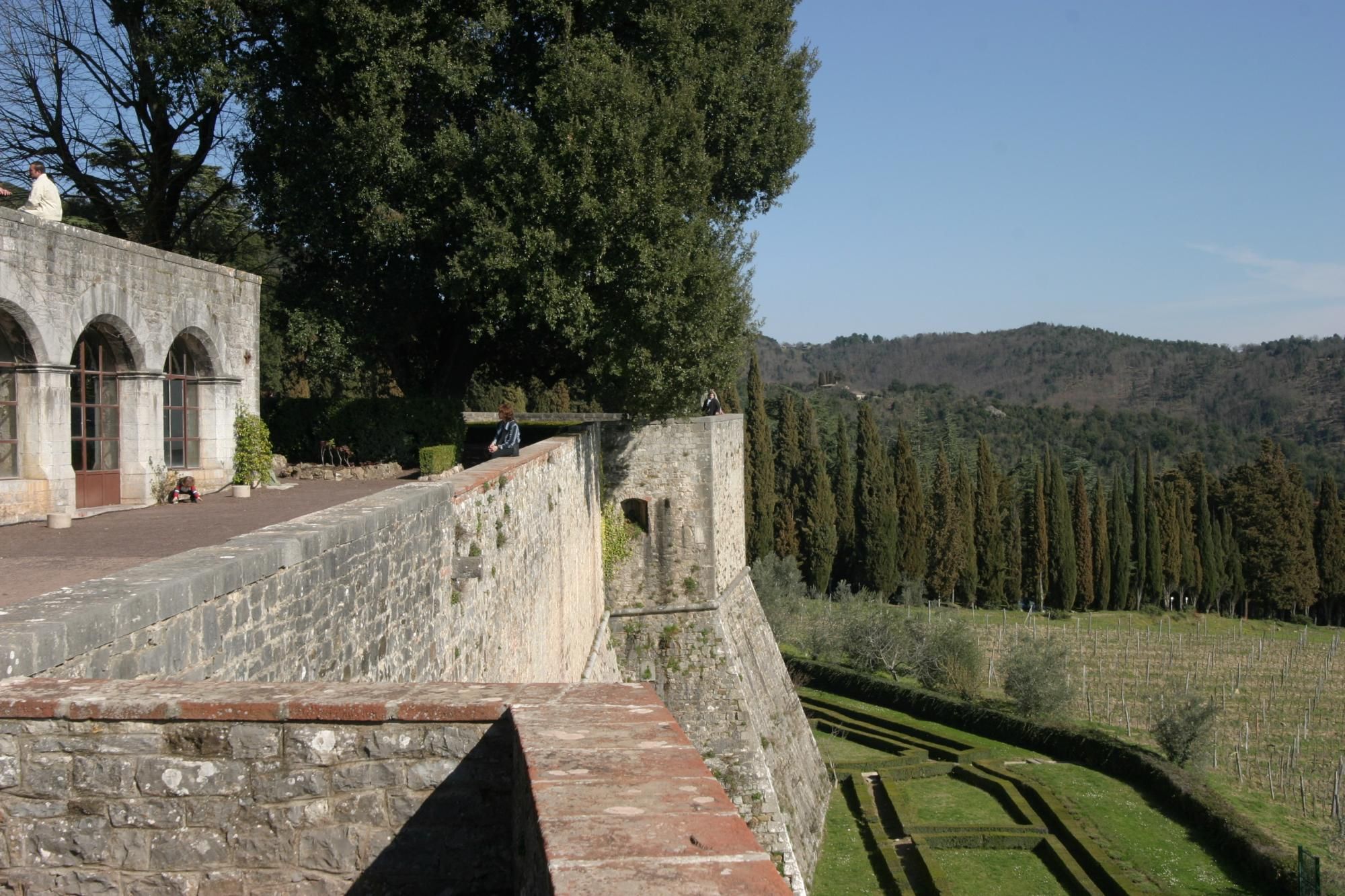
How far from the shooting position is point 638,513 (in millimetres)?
19297

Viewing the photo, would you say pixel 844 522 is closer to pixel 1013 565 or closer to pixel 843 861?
pixel 1013 565

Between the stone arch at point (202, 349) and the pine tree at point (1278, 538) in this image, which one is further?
the pine tree at point (1278, 538)

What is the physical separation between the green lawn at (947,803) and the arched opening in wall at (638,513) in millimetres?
9751

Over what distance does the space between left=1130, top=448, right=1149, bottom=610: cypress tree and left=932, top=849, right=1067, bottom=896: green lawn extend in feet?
131

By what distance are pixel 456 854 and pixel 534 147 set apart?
1287 cm

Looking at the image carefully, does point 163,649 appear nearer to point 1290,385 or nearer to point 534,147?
point 534,147

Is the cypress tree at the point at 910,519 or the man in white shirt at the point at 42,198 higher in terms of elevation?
the man in white shirt at the point at 42,198

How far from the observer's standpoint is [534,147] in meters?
15.4

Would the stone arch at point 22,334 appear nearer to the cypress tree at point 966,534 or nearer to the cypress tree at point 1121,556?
the cypress tree at point 966,534

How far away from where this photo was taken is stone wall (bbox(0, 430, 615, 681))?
4109mm

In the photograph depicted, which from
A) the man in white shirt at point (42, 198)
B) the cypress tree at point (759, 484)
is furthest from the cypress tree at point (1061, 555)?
the man in white shirt at point (42, 198)

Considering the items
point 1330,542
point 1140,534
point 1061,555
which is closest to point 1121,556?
point 1140,534

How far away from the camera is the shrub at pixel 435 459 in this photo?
15.2 meters

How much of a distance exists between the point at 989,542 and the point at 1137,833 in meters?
32.8
